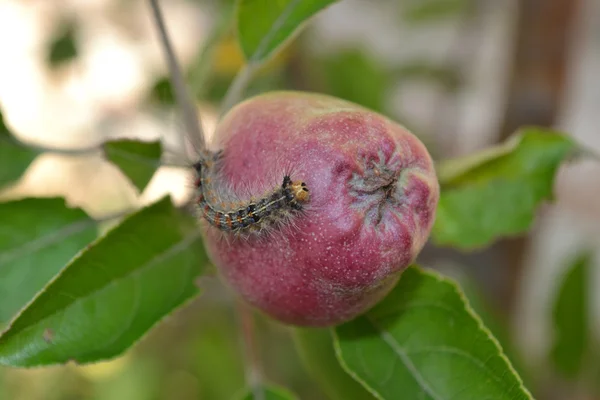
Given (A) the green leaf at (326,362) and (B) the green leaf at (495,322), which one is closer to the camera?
(A) the green leaf at (326,362)

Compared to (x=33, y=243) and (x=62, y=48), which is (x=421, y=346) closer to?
(x=33, y=243)

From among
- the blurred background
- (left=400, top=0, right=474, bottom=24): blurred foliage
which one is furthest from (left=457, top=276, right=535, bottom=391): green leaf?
(left=400, top=0, right=474, bottom=24): blurred foliage

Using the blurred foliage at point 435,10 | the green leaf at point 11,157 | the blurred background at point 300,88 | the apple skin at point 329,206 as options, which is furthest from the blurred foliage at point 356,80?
the apple skin at point 329,206

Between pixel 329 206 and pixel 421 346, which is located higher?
pixel 329 206

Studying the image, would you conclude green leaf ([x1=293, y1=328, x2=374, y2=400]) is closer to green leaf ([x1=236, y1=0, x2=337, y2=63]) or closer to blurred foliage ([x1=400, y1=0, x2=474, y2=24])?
green leaf ([x1=236, y1=0, x2=337, y2=63])

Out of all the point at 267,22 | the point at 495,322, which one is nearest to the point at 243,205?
the point at 267,22

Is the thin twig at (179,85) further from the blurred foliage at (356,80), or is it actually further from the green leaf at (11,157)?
the blurred foliage at (356,80)

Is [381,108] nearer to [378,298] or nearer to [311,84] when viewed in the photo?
[311,84]
